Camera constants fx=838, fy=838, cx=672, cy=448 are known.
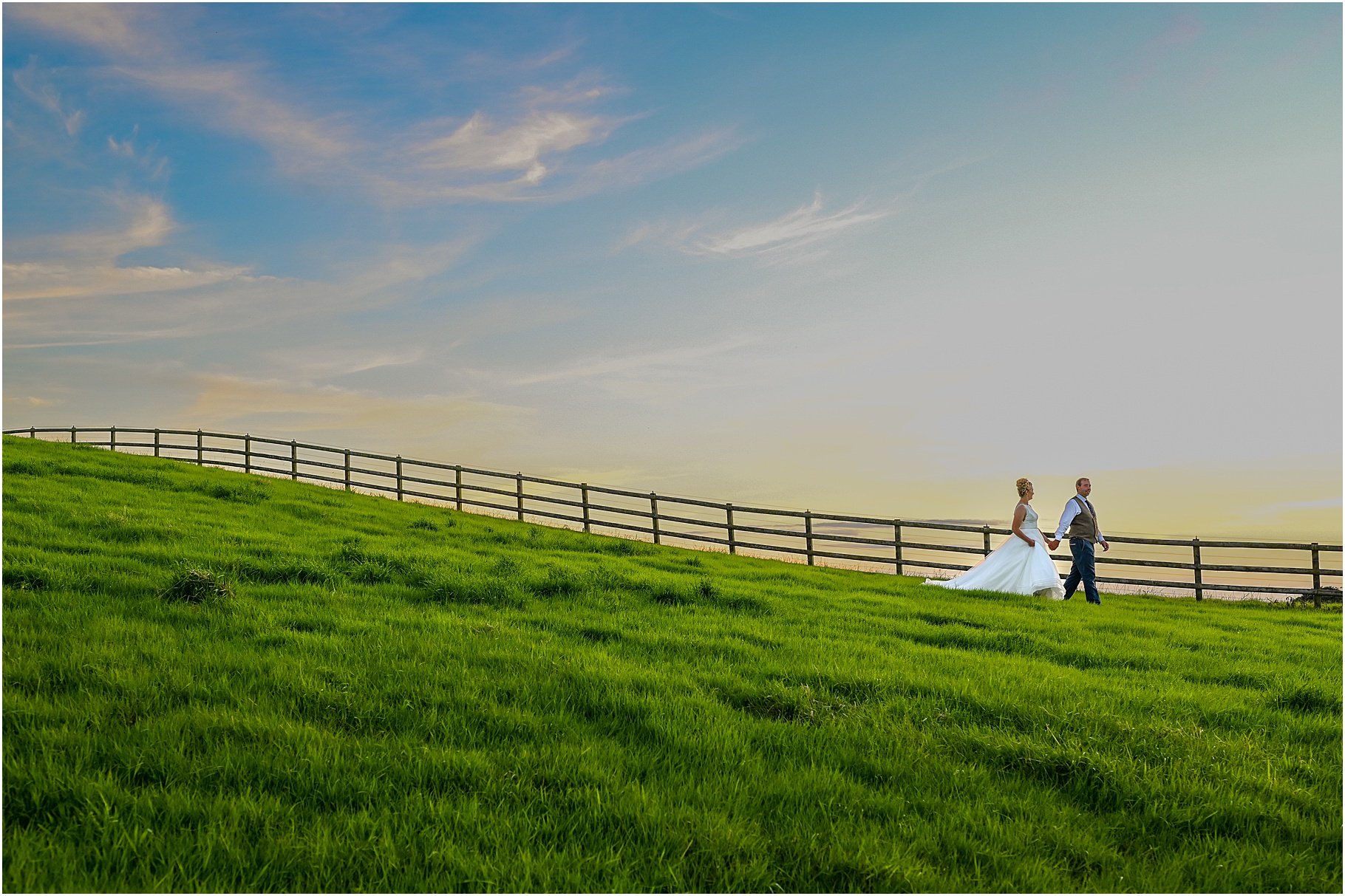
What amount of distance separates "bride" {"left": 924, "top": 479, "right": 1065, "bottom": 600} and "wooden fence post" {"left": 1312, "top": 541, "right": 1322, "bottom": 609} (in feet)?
21.0

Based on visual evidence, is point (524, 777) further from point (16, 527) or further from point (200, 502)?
point (200, 502)

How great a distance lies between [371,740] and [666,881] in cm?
215

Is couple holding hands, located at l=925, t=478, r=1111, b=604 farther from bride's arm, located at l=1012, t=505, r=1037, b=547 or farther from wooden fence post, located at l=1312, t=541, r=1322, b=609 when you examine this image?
wooden fence post, located at l=1312, t=541, r=1322, b=609

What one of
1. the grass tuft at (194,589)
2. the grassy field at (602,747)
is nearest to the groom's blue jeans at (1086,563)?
the grassy field at (602,747)

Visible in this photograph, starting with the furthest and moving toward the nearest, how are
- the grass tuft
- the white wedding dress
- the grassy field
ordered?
the white wedding dress → the grass tuft → the grassy field

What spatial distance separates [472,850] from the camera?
3.90 meters

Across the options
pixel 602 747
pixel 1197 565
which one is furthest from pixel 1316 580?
pixel 602 747

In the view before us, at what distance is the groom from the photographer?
1579cm

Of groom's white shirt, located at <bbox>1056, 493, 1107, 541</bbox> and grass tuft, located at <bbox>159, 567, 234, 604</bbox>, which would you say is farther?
groom's white shirt, located at <bbox>1056, 493, 1107, 541</bbox>

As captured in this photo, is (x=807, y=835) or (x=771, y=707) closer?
(x=807, y=835)

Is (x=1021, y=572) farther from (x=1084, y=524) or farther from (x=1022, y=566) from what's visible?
(x=1084, y=524)

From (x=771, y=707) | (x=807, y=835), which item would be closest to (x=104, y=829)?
(x=807, y=835)

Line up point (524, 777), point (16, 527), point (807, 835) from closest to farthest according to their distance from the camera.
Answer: point (807, 835) < point (524, 777) < point (16, 527)

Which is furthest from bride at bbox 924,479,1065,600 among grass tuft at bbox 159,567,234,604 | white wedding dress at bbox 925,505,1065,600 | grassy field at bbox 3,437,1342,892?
grass tuft at bbox 159,567,234,604
